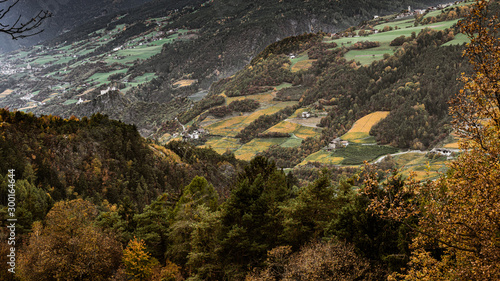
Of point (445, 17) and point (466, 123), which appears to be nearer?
point (466, 123)

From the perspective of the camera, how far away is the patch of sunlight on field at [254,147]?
111 metres

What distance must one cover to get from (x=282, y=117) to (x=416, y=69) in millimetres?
51844

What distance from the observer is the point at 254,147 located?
376ft

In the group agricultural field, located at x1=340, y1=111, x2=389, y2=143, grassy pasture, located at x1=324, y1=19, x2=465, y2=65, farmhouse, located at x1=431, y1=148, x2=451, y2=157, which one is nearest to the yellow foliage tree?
farmhouse, located at x1=431, y1=148, x2=451, y2=157

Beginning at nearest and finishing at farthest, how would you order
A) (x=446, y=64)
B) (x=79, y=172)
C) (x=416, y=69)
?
(x=79, y=172)
(x=446, y=64)
(x=416, y=69)

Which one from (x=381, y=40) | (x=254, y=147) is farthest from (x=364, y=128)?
(x=381, y=40)

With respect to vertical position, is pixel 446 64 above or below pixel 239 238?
below

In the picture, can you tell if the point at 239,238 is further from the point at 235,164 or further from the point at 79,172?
the point at 235,164

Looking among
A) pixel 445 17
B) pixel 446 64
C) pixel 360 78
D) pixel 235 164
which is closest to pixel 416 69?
pixel 446 64

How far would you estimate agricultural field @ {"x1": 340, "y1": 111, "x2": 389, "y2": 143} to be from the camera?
9525 cm

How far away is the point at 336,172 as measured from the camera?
7844 centimetres

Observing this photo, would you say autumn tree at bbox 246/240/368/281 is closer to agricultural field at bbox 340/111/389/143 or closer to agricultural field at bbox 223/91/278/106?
agricultural field at bbox 340/111/389/143

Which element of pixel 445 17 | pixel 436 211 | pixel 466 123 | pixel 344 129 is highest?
pixel 466 123

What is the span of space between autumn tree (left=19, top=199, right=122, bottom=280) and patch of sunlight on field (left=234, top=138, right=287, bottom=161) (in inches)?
3181
